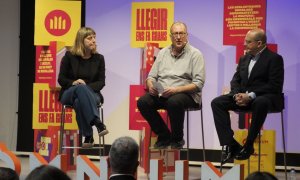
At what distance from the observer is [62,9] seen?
19.8 ft

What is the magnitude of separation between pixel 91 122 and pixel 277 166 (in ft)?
7.70

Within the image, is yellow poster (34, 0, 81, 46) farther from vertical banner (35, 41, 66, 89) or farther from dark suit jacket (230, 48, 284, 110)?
dark suit jacket (230, 48, 284, 110)

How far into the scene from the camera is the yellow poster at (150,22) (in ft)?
19.4

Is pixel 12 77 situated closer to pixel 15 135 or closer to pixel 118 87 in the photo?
pixel 15 135

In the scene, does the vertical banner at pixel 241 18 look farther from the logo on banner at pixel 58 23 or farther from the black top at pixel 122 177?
the black top at pixel 122 177

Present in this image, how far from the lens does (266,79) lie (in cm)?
472

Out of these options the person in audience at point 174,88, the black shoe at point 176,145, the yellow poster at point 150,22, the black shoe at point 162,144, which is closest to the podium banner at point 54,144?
the yellow poster at point 150,22

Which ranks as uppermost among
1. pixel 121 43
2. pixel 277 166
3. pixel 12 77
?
pixel 121 43

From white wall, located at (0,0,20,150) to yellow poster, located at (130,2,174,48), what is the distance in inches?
83.7

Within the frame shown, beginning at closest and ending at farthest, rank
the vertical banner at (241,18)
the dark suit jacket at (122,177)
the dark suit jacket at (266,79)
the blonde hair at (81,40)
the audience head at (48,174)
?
1. the audience head at (48,174)
2. the dark suit jacket at (122,177)
3. the dark suit jacket at (266,79)
4. the blonde hair at (81,40)
5. the vertical banner at (241,18)

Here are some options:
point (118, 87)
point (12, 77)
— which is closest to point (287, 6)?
point (118, 87)

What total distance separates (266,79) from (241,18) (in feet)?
3.92

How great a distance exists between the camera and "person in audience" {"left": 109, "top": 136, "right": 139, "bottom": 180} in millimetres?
2507

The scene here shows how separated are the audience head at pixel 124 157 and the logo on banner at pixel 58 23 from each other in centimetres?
358
